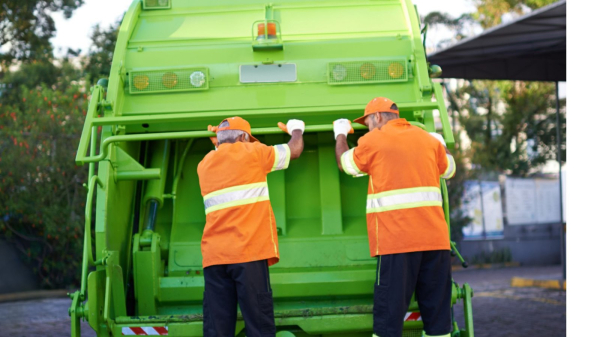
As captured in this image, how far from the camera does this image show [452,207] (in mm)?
15906

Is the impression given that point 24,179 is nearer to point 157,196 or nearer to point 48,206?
point 48,206

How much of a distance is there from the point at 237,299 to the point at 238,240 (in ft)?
1.09

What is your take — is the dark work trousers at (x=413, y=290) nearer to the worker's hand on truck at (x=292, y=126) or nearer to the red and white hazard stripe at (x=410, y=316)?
the red and white hazard stripe at (x=410, y=316)

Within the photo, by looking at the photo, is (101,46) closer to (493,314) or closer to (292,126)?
(493,314)

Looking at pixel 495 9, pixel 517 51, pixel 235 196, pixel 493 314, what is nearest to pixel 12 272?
pixel 493 314

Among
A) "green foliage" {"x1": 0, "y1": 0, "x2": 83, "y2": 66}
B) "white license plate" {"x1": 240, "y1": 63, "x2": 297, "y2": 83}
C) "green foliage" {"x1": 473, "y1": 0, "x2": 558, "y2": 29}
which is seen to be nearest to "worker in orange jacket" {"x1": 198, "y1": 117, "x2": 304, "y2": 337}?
"white license plate" {"x1": 240, "y1": 63, "x2": 297, "y2": 83}

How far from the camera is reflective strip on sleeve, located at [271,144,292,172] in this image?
373 centimetres

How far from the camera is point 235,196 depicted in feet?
11.8

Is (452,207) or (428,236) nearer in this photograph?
(428,236)

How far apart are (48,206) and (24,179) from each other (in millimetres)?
534

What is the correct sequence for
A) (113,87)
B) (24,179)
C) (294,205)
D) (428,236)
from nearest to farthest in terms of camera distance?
(428,236) < (113,87) < (294,205) < (24,179)

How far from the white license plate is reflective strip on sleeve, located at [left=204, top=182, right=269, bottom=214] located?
976 millimetres

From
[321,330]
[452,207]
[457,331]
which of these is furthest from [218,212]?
[452,207]

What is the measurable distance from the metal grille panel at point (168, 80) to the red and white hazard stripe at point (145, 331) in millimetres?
1470
